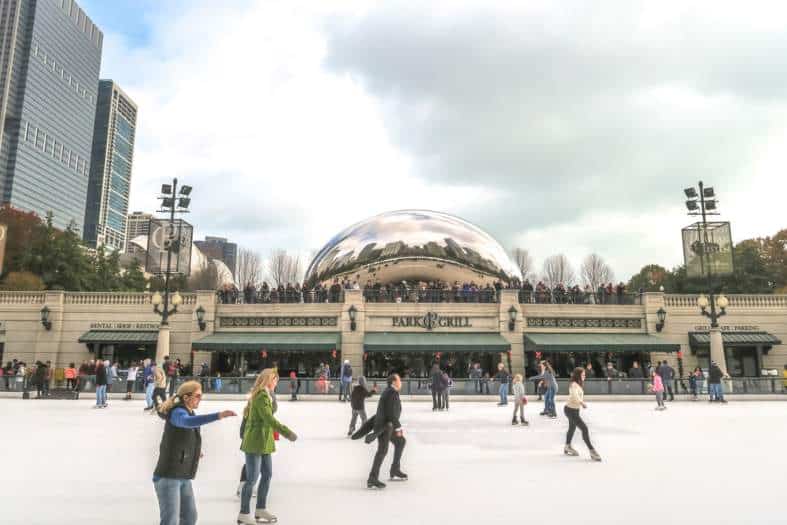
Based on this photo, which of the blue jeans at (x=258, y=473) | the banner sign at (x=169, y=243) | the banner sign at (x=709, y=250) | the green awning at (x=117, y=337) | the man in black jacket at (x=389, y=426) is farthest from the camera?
the green awning at (x=117, y=337)

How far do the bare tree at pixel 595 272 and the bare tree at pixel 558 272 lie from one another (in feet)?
5.51

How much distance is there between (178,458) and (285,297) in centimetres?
2639

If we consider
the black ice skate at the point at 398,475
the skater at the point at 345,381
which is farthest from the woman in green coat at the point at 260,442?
the skater at the point at 345,381

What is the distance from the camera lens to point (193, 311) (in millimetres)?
29922

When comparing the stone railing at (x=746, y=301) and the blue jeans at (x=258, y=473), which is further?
the stone railing at (x=746, y=301)

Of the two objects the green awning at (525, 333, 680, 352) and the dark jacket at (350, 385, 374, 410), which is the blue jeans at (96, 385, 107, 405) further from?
the green awning at (525, 333, 680, 352)

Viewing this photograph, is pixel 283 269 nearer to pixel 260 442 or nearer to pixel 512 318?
pixel 512 318

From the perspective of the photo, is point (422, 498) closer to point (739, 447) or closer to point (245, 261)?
point (739, 447)

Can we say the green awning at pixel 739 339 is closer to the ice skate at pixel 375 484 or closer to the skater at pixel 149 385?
the skater at pixel 149 385

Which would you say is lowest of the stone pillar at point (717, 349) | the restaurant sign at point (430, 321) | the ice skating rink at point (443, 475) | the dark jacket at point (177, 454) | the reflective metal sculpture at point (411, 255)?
the ice skating rink at point (443, 475)

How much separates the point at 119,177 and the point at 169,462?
219367 mm

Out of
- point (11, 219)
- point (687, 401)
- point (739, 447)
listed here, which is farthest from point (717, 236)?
point (11, 219)

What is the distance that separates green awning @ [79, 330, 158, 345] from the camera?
2912 cm

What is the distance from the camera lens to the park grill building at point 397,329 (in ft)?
94.3
